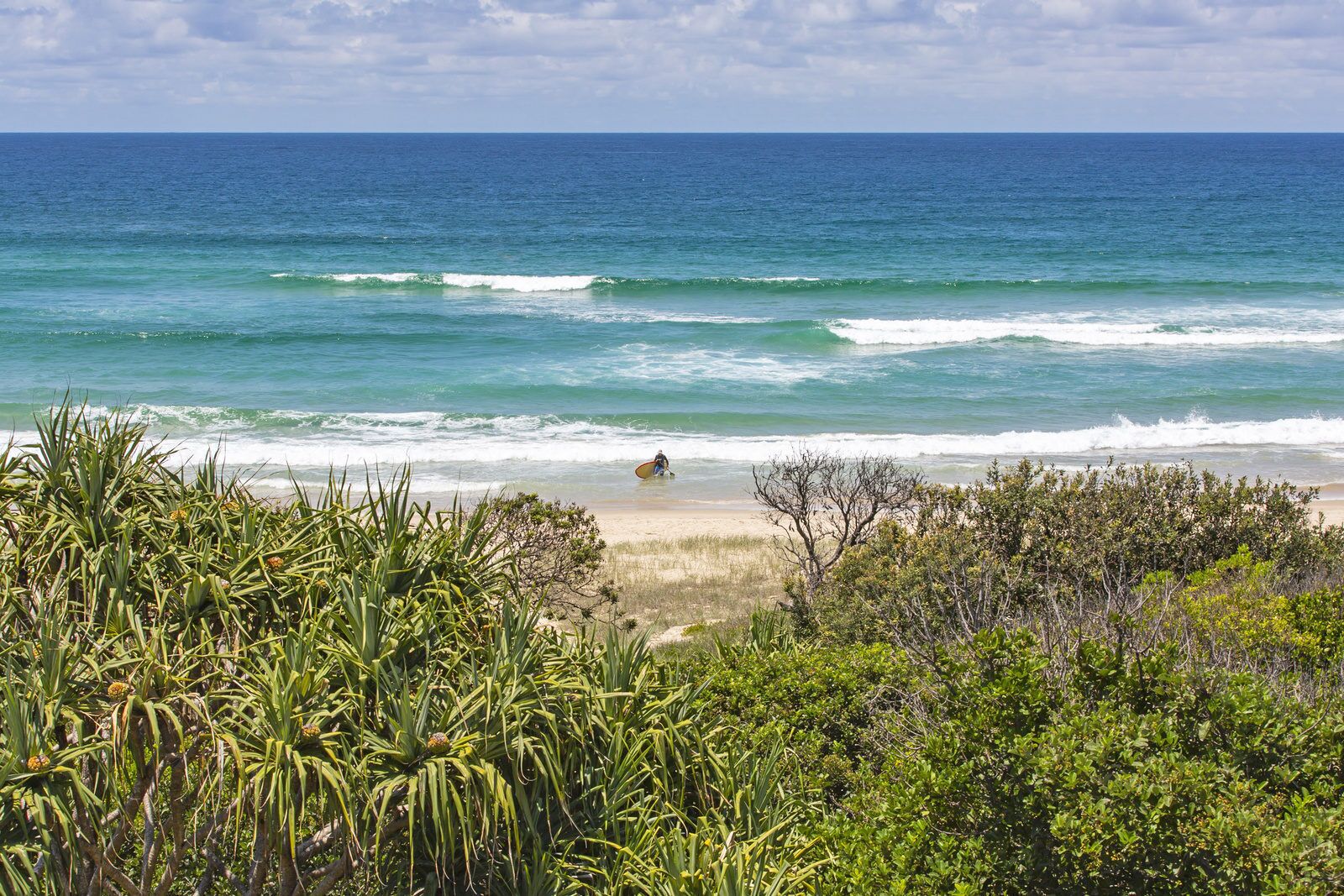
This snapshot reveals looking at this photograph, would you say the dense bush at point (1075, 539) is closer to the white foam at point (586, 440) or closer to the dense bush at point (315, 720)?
the dense bush at point (315, 720)

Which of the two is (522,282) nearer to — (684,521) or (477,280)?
(477,280)

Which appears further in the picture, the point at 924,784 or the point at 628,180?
the point at 628,180

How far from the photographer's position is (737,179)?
107000mm

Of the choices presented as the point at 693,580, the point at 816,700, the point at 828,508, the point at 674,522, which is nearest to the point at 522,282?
the point at 674,522

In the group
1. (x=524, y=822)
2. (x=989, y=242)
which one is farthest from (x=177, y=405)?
(x=989, y=242)

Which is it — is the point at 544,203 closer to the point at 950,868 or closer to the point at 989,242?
the point at 989,242

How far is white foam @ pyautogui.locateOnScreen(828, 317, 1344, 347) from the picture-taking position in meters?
37.0

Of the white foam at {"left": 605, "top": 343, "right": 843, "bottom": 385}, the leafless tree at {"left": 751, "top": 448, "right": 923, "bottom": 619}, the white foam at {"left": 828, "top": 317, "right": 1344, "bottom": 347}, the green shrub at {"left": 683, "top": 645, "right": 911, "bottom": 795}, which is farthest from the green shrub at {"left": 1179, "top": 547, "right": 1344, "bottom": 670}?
the white foam at {"left": 828, "top": 317, "right": 1344, "bottom": 347}

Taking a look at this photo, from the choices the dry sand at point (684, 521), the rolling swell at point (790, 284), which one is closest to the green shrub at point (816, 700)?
the dry sand at point (684, 521)

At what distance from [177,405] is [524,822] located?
87.3ft

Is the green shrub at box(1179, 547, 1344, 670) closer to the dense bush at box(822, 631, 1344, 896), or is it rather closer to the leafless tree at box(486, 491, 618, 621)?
the dense bush at box(822, 631, 1344, 896)

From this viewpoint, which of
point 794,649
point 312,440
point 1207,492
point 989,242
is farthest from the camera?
point 989,242

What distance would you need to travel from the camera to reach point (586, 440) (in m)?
27.4

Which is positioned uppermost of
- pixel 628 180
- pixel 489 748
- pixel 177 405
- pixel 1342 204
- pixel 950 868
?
pixel 628 180
